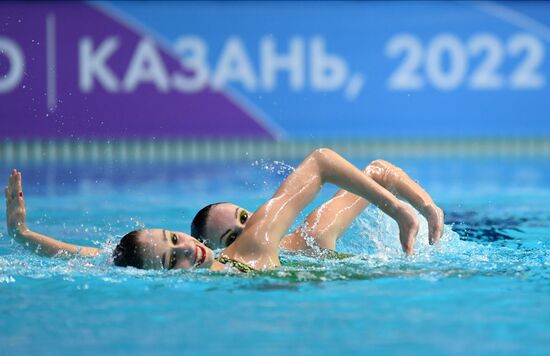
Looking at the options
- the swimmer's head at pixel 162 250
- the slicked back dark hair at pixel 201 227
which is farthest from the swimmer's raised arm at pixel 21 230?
the swimmer's head at pixel 162 250

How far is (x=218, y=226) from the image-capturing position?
3.75m

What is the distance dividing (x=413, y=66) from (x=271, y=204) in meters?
5.40

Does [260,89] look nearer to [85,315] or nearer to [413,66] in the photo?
[413,66]

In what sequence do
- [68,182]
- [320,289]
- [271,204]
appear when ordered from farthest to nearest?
[68,182] → [271,204] → [320,289]

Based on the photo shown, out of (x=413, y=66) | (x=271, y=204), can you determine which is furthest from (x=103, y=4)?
(x=271, y=204)

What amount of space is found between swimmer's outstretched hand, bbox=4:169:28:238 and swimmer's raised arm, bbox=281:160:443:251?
1.00 meters

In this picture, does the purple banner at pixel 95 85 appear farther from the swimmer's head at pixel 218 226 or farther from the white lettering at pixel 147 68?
the swimmer's head at pixel 218 226

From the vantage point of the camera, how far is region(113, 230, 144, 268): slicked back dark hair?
3.34 metres

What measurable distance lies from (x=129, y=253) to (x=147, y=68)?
17.8ft

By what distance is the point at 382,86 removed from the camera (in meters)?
8.84

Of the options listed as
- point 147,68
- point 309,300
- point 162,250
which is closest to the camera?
point 309,300

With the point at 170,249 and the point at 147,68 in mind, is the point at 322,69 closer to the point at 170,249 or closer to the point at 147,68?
the point at 147,68

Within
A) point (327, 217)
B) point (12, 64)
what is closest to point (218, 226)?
point (327, 217)

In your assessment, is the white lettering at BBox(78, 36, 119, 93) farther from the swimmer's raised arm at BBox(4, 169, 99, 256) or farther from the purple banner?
the swimmer's raised arm at BBox(4, 169, 99, 256)
